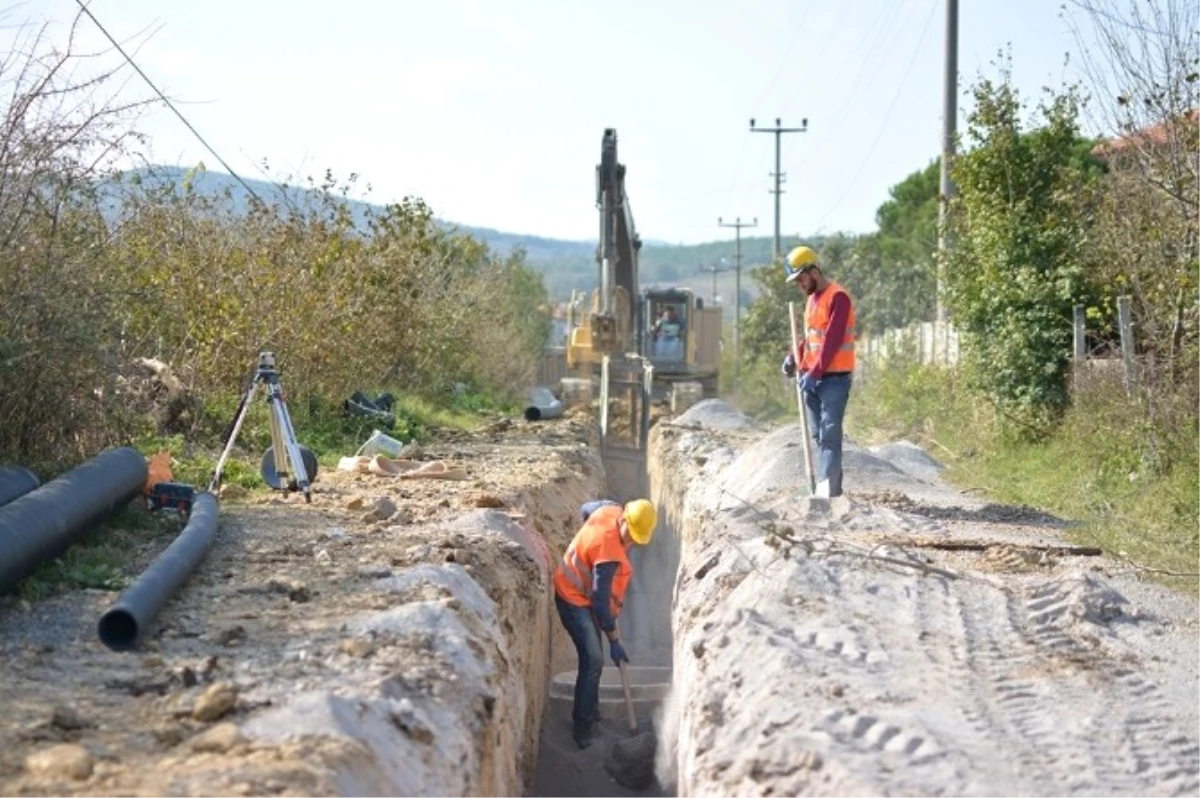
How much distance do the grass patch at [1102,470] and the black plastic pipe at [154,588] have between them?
556 centimetres

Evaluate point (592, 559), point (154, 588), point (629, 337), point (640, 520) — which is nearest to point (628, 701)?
point (592, 559)

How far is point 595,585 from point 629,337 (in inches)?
670

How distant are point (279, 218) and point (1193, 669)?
13.4m

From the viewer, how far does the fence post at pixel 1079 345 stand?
1648 cm

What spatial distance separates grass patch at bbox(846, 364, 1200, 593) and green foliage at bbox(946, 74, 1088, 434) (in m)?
0.62

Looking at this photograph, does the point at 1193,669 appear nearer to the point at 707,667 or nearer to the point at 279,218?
the point at 707,667

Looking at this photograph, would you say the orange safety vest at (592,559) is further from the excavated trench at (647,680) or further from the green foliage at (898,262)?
the green foliage at (898,262)

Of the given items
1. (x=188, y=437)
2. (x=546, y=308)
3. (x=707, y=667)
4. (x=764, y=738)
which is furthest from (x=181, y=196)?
(x=546, y=308)

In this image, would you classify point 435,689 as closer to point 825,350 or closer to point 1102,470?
point 825,350

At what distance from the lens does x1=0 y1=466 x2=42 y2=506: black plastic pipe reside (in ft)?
28.2

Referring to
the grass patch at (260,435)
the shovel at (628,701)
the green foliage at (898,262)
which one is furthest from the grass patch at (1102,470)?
the green foliage at (898,262)

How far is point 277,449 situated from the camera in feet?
36.3

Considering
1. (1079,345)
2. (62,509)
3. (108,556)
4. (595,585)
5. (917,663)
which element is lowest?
(595,585)

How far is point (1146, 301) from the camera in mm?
13648
